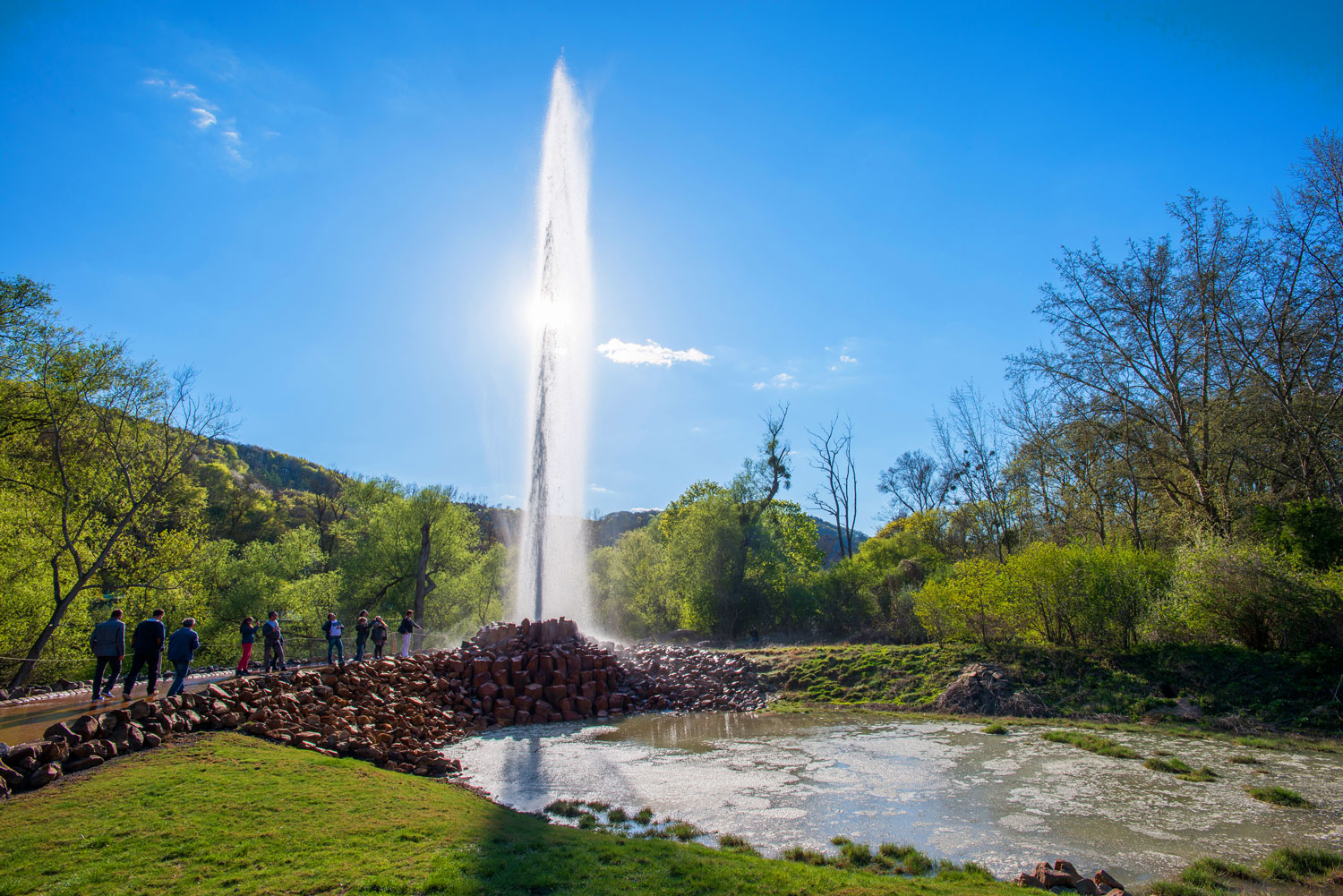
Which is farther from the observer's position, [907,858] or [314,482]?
[314,482]

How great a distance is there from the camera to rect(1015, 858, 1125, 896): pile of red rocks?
5.38 meters

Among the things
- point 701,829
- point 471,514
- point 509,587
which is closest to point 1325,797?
point 701,829

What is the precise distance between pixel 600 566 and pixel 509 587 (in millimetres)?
12991

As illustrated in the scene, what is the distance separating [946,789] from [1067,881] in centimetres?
410

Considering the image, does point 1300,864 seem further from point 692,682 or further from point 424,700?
point 424,700

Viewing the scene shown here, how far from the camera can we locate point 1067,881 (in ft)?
17.9

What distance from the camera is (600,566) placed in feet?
163

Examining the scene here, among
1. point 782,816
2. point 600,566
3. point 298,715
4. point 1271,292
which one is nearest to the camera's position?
point 782,816

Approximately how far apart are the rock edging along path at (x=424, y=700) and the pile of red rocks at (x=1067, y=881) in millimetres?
9437

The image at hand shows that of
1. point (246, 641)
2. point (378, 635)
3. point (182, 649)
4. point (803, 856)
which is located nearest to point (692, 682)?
point (378, 635)

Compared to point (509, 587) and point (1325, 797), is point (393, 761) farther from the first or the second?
point (509, 587)

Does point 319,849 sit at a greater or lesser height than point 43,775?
lesser

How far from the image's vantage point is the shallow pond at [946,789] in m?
6.88

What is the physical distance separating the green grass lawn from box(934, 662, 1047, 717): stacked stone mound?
12456 mm
